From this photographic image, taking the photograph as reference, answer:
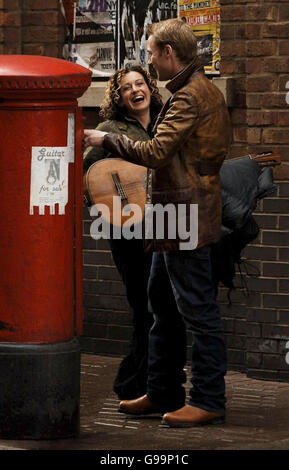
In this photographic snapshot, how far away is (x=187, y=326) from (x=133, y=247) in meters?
0.78

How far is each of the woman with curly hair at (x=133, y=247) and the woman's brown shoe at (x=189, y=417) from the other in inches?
29.2

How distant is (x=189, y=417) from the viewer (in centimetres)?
747

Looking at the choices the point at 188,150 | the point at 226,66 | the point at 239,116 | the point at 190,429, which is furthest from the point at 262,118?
the point at 190,429

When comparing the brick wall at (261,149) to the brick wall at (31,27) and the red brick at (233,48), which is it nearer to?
the red brick at (233,48)

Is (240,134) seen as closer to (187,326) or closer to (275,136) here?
(275,136)

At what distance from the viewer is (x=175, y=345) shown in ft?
25.5

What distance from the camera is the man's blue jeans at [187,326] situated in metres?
7.45

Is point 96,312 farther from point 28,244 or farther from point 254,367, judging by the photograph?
point 28,244

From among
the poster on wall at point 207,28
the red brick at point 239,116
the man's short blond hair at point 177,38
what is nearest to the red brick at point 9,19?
the poster on wall at point 207,28

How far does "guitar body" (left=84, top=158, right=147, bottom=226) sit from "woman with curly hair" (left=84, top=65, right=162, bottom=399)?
15cm

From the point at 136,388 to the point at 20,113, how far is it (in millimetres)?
2029

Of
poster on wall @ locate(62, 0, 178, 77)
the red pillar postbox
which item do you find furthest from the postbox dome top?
poster on wall @ locate(62, 0, 178, 77)

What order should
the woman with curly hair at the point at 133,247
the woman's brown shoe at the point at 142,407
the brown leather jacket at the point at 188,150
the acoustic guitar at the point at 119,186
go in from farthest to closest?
the woman with curly hair at the point at 133,247, the acoustic guitar at the point at 119,186, the woman's brown shoe at the point at 142,407, the brown leather jacket at the point at 188,150

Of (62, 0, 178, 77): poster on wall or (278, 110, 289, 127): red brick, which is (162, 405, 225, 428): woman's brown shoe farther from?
(62, 0, 178, 77): poster on wall
